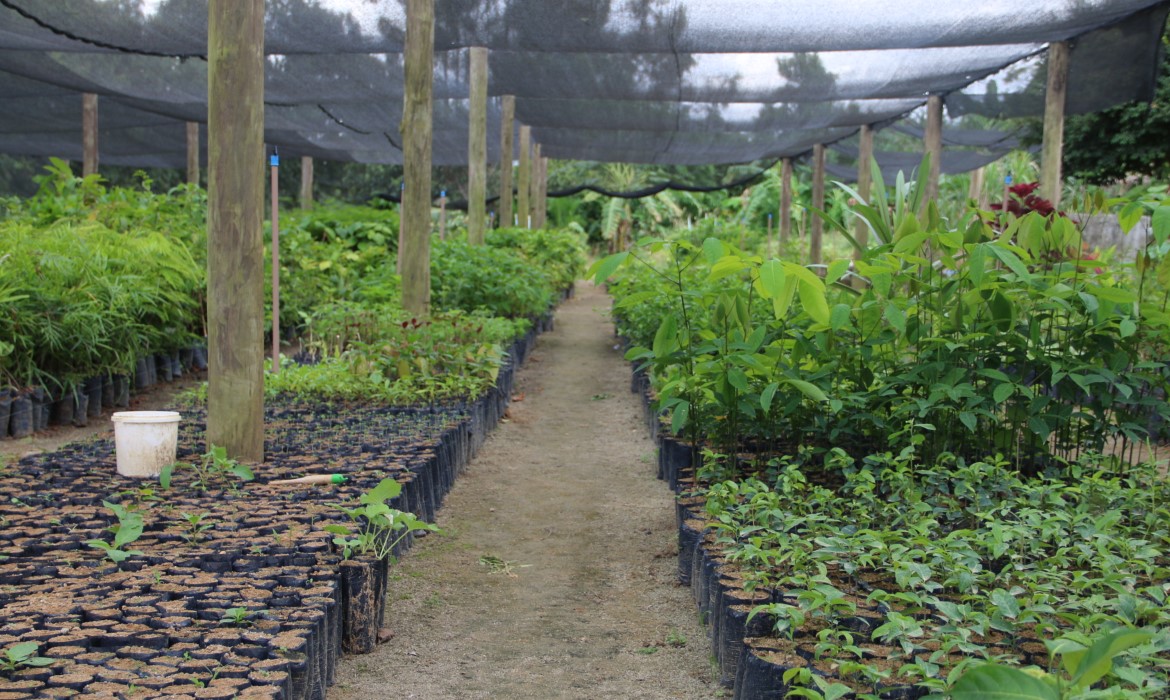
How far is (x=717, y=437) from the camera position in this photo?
4.17 meters

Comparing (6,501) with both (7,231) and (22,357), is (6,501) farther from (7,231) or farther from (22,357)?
(7,231)

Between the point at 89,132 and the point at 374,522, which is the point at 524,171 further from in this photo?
the point at 374,522

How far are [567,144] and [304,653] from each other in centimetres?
1546

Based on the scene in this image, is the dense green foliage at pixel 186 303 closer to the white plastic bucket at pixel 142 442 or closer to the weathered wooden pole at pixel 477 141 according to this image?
the weathered wooden pole at pixel 477 141

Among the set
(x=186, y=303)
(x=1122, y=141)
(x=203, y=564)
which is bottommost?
(x=203, y=564)

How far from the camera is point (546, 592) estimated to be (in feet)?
11.8

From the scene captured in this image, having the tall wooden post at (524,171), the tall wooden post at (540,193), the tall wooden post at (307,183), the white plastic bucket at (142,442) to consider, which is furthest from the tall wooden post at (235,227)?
the tall wooden post at (307,183)

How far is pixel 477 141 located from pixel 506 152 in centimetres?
259

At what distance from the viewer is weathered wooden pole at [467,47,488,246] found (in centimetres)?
943

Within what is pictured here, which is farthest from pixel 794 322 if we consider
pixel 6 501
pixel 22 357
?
pixel 22 357

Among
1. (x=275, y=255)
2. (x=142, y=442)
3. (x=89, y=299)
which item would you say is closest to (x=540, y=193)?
(x=89, y=299)

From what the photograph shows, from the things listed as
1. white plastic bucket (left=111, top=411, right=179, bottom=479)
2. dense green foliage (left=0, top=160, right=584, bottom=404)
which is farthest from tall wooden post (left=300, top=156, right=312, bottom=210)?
white plastic bucket (left=111, top=411, right=179, bottom=479)

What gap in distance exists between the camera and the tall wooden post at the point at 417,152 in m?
6.35

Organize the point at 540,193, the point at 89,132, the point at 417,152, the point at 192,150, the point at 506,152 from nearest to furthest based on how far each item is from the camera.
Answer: the point at 417,152
the point at 89,132
the point at 506,152
the point at 192,150
the point at 540,193
